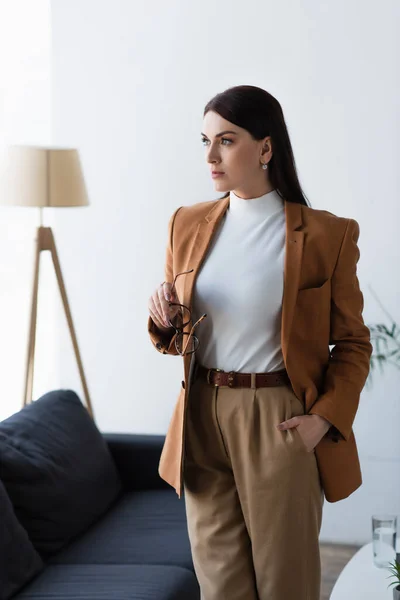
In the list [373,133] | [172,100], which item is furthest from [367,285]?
[172,100]

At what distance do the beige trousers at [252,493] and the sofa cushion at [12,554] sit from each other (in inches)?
26.4

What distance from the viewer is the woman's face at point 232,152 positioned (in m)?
1.88

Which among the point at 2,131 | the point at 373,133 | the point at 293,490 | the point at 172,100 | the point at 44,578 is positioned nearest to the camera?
the point at 293,490

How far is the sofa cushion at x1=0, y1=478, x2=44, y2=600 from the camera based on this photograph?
2373mm

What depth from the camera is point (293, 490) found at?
187cm

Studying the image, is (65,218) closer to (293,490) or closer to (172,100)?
(172,100)

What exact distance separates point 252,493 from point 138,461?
1.47 m

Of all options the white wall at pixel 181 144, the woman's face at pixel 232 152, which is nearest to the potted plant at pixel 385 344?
the white wall at pixel 181 144

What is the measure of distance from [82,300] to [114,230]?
14.0 inches

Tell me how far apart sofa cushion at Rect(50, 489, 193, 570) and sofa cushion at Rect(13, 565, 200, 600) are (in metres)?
0.06

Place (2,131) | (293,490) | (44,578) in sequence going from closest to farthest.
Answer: (293,490) → (44,578) → (2,131)

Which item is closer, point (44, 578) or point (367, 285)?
point (44, 578)

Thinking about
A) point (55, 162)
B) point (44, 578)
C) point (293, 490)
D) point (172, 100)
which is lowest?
point (44, 578)

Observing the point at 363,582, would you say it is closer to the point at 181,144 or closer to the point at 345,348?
the point at 345,348
